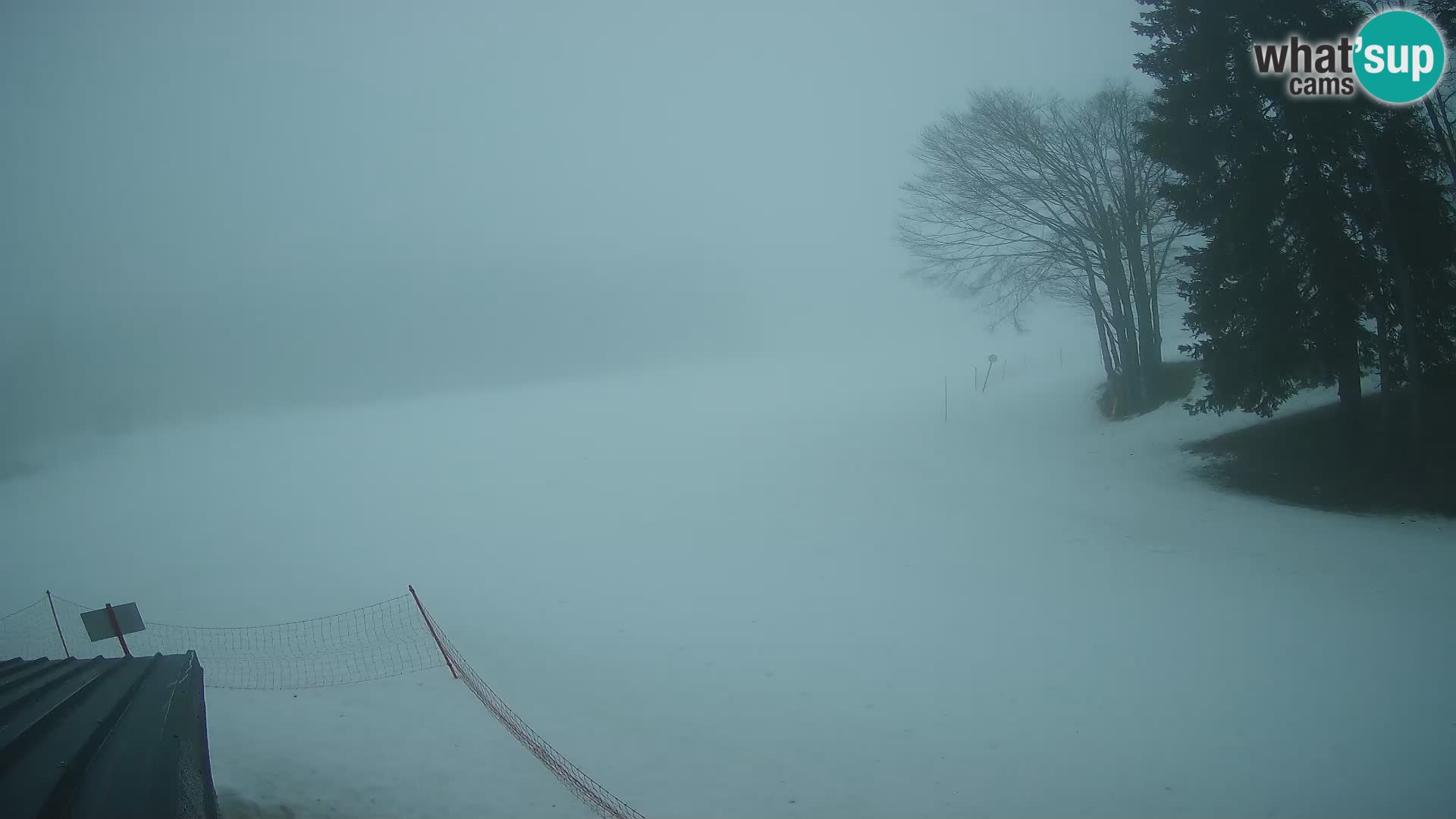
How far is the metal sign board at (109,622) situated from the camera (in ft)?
24.8

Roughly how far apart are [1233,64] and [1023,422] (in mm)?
9487

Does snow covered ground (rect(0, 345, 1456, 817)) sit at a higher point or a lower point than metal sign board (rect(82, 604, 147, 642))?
lower

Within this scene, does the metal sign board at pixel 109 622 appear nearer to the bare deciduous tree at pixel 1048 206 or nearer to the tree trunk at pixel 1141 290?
the bare deciduous tree at pixel 1048 206

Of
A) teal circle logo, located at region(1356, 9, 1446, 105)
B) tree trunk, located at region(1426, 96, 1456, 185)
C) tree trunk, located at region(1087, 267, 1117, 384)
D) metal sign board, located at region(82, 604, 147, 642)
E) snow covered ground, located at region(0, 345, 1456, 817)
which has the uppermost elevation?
teal circle logo, located at region(1356, 9, 1446, 105)

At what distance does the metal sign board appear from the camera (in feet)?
24.8

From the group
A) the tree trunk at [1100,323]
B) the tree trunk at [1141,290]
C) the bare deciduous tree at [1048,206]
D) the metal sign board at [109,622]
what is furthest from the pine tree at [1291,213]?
the metal sign board at [109,622]

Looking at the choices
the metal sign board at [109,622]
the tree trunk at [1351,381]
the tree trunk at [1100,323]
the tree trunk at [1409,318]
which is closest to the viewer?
the metal sign board at [109,622]

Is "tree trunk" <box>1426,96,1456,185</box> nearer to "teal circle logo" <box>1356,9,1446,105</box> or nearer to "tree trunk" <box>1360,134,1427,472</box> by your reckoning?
"teal circle logo" <box>1356,9,1446,105</box>

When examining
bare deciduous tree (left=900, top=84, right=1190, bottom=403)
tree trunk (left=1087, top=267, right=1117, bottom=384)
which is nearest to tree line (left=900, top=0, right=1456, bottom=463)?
bare deciduous tree (left=900, top=84, right=1190, bottom=403)

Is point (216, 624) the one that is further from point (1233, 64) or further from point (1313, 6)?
point (1313, 6)

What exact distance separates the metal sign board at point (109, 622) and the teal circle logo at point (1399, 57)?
19.3 m

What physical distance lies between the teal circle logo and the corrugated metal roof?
54.1 ft

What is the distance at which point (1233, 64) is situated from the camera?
10789mm

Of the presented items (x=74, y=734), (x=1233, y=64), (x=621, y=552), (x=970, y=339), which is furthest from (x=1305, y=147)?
(x=970, y=339)
